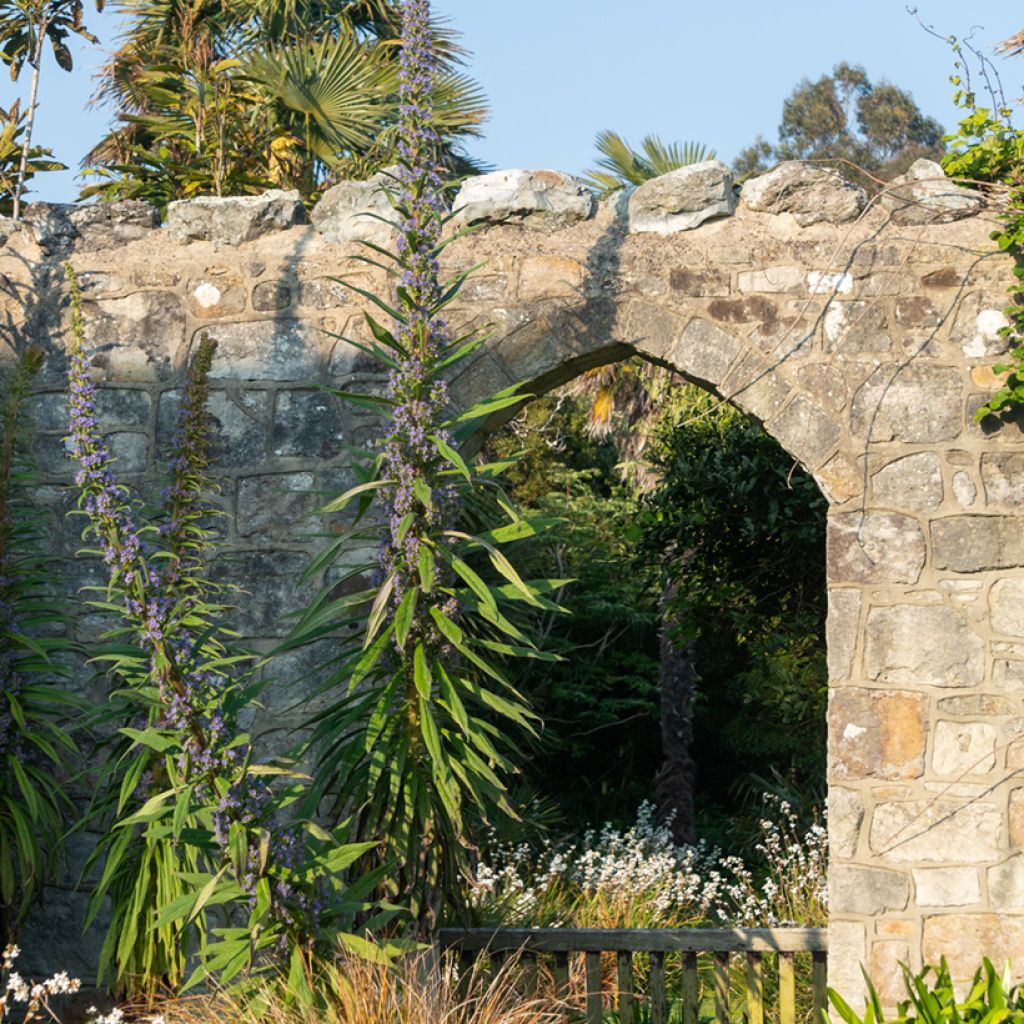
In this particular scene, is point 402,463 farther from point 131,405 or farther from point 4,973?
point 4,973

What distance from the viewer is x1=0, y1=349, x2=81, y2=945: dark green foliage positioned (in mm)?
4328

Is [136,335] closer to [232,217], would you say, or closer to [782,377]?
[232,217]

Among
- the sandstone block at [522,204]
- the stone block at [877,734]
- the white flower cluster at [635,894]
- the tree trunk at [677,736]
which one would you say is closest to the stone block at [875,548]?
the stone block at [877,734]

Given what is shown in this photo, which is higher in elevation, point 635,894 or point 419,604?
point 419,604

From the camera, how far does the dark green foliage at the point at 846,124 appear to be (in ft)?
84.1

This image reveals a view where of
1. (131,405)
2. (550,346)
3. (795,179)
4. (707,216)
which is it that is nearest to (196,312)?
(131,405)

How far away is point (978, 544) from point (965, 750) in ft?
2.17

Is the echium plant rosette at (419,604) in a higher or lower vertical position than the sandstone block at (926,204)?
lower

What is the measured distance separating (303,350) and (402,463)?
1.23 meters

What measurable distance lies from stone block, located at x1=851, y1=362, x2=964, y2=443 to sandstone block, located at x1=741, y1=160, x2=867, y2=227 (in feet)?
1.86

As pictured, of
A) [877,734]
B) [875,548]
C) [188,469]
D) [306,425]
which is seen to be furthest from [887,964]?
[188,469]

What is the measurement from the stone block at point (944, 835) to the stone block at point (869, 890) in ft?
0.20

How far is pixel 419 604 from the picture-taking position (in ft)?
12.9

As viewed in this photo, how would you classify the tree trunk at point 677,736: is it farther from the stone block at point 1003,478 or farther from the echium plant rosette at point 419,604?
the echium plant rosette at point 419,604
